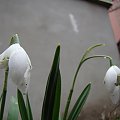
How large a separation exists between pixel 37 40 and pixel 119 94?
1.01 m

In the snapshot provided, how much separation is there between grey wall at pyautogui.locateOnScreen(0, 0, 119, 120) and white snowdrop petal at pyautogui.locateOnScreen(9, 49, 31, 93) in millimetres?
843

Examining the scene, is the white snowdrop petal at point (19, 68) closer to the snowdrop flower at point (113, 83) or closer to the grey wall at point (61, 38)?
the snowdrop flower at point (113, 83)

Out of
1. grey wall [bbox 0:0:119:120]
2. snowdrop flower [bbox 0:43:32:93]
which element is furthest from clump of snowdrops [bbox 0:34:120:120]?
grey wall [bbox 0:0:119:120]

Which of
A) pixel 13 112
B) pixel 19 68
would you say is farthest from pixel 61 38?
pixel 19 68

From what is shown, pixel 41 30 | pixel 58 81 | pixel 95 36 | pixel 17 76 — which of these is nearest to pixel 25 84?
pixel 17 76

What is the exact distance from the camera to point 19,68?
1.69 feet

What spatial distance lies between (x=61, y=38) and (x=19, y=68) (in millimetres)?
1255

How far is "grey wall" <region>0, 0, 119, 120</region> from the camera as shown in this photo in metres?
1.52

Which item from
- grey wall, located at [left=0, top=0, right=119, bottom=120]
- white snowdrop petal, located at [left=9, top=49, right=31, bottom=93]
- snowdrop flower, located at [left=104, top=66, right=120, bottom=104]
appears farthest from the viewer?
grey wall, located at [left=0, top=0, right=119, bottom=120]

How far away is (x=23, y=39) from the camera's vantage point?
61.2 inches

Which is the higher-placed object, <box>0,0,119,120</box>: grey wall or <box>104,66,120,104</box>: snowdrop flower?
<box>0,0,119,120</box>: grey wall

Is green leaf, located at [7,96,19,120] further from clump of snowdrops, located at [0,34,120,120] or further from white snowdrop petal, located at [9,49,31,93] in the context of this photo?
white snowdrop petal, located at [9,49,31,93]

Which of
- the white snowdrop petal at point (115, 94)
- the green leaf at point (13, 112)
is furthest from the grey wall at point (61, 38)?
the white snowdrop petal at point (115, 94)

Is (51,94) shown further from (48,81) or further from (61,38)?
(61,38)
